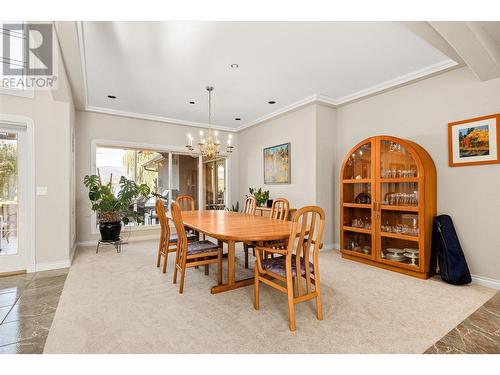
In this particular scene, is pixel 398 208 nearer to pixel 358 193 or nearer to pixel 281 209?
pixel 358 193

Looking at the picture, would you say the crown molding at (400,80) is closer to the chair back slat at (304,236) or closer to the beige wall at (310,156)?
the beige wall at (310,156)

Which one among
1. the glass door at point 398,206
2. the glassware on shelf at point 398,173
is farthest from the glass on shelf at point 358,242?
the glassware on shelf at point 398,173

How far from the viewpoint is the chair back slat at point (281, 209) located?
3.28 meters

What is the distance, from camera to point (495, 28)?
2.42 meters

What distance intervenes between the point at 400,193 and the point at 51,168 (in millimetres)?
4747

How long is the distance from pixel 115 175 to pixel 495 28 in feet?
19.7

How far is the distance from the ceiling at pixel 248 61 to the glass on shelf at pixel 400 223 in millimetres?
1849

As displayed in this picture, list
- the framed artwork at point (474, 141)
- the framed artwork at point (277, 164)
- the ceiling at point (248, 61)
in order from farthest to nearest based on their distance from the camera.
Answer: the framed artwork at point (277, 164)
the framed artwork at point (474, 141)
the ceiling at point (248, 61)

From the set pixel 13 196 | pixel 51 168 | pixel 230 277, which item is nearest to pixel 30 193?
pixel 13 196

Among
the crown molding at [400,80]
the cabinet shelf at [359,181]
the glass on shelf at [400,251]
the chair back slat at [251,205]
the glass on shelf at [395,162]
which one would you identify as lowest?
the glass on shelf at [400,251]

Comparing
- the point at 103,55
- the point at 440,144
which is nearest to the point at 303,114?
the point at 440,144

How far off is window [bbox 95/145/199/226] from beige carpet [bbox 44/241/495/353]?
2.46 metres

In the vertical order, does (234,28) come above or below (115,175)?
A: above

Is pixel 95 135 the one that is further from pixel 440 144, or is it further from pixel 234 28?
pixel 440 144
